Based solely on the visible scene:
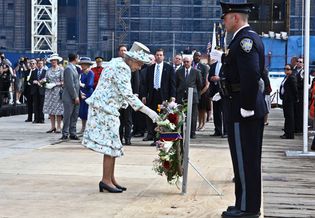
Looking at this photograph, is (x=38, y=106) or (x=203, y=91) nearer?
(x=203, y=91)

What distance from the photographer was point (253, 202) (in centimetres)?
752

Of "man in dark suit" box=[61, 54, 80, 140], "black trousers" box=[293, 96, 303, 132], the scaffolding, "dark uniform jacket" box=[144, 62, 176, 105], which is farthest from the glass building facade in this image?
"dark uniform jacket" box=[144, 62, 176, 105]

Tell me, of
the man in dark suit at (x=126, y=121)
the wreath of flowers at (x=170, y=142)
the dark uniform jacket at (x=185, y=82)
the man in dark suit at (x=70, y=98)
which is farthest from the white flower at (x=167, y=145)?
the dark uniform jacket at (x=185, y=82)

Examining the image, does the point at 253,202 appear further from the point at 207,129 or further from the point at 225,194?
the point at 207,129

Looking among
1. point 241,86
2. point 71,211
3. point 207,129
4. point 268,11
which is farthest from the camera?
point 268,11

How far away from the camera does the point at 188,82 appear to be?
57.5 feet

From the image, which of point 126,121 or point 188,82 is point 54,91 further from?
point 126,121

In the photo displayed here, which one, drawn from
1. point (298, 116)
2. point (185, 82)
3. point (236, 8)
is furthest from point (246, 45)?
point (298, 116)

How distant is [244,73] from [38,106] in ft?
48.6

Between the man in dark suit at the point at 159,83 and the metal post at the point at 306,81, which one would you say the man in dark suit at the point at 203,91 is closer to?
the man in dark suit at the point at 159,83

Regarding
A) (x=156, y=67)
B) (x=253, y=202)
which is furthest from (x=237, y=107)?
(x=156, y=67)

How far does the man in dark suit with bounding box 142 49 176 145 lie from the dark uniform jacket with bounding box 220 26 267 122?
8.35 m

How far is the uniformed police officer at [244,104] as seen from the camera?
23.8 ft

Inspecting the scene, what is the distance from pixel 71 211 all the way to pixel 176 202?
1.22m
